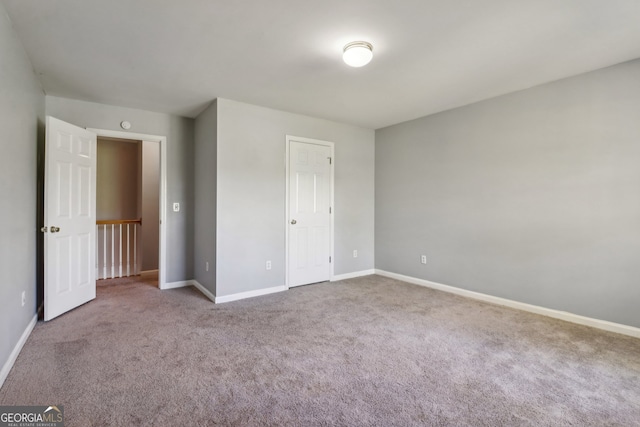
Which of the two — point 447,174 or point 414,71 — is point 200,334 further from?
point 447,174

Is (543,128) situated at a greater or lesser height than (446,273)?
greater

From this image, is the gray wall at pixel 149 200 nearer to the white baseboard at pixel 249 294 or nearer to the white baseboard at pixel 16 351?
the white baseboard at pixel 249 294

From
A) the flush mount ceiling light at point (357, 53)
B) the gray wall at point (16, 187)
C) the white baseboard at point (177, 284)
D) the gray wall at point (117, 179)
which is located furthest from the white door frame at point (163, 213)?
the flush mount ceiling light at point (357, 53)

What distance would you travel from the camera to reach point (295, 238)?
431 centimetres

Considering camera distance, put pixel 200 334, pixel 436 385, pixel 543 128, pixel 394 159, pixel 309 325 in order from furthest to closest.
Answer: pixel 394 159 → pixel 543 128 → pixel 309 325 → pixel 200 334 → pixel 436 385

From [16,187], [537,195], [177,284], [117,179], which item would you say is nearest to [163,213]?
[177,284]

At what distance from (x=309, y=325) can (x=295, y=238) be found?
1564 millimetres

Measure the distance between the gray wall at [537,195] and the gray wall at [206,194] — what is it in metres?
2.79

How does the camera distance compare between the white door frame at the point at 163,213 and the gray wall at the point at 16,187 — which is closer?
the gray wall at the point at 16,187

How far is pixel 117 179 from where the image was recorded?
5.55 metres

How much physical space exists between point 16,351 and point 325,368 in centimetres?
231

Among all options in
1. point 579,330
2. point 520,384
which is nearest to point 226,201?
point 520,384

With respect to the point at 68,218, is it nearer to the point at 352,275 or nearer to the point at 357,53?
the point at 357,53

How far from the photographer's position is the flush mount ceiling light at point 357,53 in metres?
2.37
